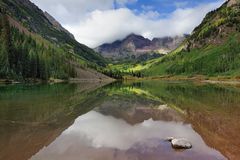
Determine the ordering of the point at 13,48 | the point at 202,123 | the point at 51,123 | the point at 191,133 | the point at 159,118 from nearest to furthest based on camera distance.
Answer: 1. the point at 191,133
2. the point at 51,123
3. the point at 202,123
4. the point at 159,118
5. the point at 13,48

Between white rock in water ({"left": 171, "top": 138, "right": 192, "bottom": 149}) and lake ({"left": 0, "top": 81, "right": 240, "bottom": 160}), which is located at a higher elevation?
white rock in water ({"left": 171, "top": 138, "right": 192, "bottom": 149})

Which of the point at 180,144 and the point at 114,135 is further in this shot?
the point at 114,135

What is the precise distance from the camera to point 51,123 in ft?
112

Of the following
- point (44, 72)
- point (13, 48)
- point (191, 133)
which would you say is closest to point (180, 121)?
point (191, 133)

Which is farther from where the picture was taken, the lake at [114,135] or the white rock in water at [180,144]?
the white rock in water at [180,144]

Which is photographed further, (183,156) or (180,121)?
(180,121)

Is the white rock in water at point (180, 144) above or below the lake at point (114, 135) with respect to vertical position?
above

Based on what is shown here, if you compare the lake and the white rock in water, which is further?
the white rock in water

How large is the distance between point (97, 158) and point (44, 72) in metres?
160

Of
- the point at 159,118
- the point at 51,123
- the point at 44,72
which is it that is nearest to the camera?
the point at 51,123

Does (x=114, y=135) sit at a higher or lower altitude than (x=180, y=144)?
lower

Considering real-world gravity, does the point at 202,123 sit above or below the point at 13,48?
below

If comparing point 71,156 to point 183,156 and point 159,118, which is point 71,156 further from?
point 159,118

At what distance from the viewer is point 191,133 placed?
1217 inches
